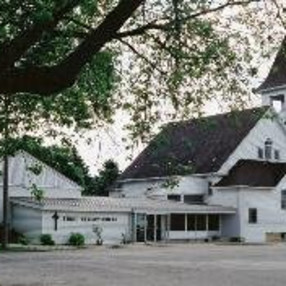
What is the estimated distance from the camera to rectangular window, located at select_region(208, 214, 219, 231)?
2569 inches

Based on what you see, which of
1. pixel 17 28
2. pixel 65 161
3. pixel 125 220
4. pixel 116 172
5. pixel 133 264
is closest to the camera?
pixel 17 28

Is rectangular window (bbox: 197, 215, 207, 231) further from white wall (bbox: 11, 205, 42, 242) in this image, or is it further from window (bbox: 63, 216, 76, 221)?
white wall (bbox: 11, 205, 42, 242)

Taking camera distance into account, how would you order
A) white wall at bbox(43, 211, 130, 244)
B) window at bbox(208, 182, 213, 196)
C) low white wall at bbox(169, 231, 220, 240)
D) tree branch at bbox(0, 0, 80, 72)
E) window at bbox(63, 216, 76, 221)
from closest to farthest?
tree branch at bbox(0, 0, 80, 72), white wall at bbox(43, 211, 130, 244), window at bbox(63, 216, 76, 221), low white wall at bbox(169, 231, 220, 240), window at bbox(208, 182, 213, 196)

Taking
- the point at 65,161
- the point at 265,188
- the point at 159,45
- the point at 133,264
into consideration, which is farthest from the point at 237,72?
the point at 265,188

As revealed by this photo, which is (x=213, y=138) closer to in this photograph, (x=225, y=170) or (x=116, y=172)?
(x=225, y=170)

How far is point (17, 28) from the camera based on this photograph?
49.6 feet

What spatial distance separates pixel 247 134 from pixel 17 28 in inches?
2112

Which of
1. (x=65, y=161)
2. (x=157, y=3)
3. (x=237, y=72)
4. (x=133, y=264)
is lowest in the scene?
(x=133, y=264)

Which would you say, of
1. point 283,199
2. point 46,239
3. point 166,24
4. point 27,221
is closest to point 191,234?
point 283,199

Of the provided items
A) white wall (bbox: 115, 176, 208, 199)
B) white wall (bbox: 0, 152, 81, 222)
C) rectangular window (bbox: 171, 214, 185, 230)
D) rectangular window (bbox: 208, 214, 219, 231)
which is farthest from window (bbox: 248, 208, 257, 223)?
white wall (bbox: 0, 152, 81, 222)

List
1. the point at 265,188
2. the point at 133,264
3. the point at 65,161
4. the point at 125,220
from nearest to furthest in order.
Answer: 1. the point at 65,161
2. the point at 133,264
3. the point at 125,220
4. the point at 265,188

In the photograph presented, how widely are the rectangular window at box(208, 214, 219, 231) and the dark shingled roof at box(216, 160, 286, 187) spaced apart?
7.97ft

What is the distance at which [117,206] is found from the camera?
5975 centimetres

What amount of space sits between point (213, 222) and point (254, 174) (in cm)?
496
